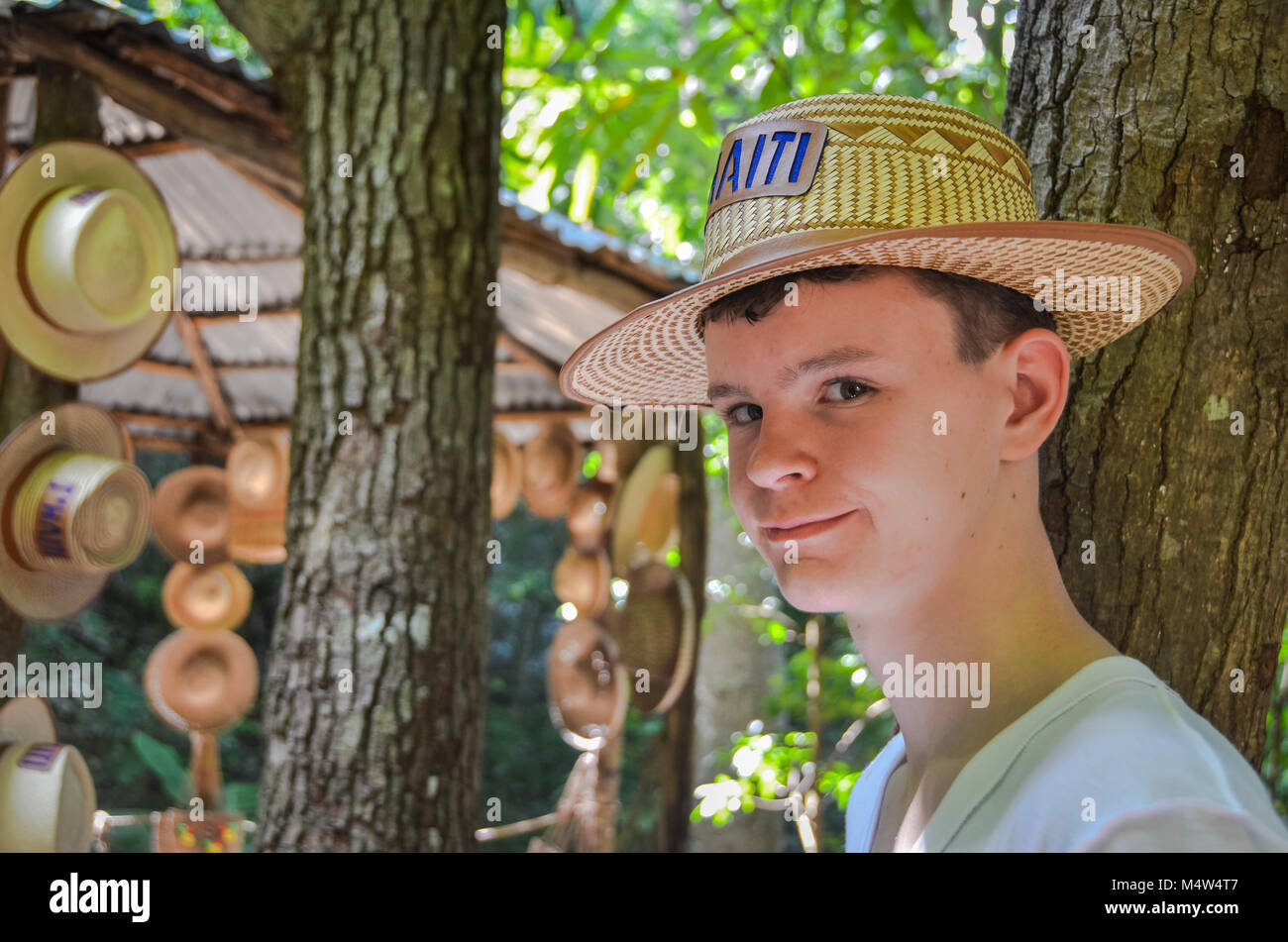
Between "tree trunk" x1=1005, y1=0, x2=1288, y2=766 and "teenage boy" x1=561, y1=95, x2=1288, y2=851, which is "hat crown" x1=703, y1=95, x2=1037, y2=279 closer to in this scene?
"teenage boy" x1=561, y1=95, x2=1288, y2=851

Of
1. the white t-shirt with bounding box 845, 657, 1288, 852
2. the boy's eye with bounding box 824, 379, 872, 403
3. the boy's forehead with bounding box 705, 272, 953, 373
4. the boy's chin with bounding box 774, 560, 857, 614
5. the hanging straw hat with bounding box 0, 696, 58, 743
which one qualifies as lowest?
the white t-shirt with bounding box 845, 657, 1288, 852

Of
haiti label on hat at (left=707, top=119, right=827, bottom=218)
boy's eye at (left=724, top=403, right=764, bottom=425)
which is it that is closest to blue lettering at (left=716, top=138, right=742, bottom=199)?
haiti label on hat at (left=707, top=119, right=827, bottom=218)

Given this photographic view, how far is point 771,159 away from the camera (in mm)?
1302

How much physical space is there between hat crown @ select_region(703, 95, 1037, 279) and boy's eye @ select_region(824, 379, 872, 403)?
15 cm

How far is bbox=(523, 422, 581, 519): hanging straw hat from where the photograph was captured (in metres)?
6.01

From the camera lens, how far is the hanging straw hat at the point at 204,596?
5.48 meters

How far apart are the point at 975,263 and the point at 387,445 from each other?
1797mm

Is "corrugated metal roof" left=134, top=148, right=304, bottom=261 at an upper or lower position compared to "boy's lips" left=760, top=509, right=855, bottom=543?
upper

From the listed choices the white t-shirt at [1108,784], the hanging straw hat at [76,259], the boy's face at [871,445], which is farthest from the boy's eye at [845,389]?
the hanging straw hat at [76,259]

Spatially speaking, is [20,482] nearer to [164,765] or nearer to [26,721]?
[26,721]

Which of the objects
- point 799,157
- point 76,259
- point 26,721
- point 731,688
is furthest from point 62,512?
point 731,688

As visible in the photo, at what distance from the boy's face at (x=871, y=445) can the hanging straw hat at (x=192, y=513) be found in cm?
471

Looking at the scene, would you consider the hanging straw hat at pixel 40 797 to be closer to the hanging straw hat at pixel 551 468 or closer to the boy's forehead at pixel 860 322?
the boy's forehead at pixel 860 322
